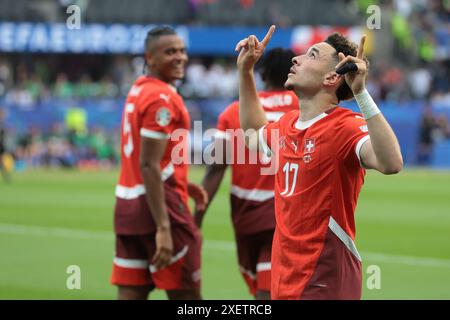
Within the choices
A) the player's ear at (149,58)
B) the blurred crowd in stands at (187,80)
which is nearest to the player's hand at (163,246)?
Answer: the player's ear at (149,58)

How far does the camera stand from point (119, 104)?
106 feet

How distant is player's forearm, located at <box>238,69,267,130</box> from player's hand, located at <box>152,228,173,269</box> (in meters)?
1.35

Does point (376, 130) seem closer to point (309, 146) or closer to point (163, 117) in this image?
point (309, 146)

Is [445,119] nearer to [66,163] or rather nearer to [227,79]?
[227,79]

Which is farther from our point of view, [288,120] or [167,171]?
[167,171]

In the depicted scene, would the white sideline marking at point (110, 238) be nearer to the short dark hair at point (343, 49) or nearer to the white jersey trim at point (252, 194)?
the white jersey trim at point (252, 194)

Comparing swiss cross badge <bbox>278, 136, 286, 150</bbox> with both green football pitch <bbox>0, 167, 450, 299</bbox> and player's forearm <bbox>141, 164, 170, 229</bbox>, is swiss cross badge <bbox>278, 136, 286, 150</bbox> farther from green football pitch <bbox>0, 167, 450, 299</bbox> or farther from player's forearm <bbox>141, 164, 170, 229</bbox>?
green football pitch <bbox>0, 167, 450, 299</bbox>

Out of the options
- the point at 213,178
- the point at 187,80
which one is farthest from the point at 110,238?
the point at 187,80

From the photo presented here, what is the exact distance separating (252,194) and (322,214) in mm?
2410

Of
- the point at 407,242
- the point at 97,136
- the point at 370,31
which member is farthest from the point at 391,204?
the point at 370,31

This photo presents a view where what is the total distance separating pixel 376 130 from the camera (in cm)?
491

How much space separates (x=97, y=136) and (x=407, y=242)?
17512 mm

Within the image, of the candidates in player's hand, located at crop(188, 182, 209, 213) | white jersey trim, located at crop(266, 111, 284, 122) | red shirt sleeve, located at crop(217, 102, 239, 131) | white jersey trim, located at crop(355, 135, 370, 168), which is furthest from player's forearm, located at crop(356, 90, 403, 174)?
player's hand, located at crop(188, 182, 209, 213)

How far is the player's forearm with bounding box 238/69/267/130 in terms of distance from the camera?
20.0 ft
